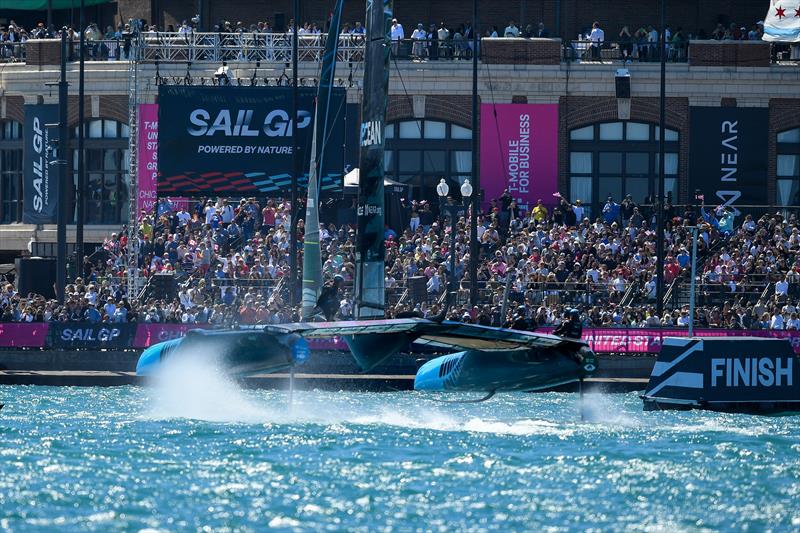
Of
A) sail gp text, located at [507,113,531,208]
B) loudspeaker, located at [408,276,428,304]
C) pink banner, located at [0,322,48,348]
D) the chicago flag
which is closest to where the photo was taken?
pink banner, located at [0,322,48,348]

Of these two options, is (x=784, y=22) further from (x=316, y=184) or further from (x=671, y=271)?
(x=316, y=184)

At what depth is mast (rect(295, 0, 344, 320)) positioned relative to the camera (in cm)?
3030

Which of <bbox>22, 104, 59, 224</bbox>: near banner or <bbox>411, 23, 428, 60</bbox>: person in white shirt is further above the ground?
<bbox>411, 23, 428, 60</bbox>: person in white shirt

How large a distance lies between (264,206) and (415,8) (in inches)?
417

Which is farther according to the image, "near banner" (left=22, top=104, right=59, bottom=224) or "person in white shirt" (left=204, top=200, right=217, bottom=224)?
"near banner" (left=22, top=104, right=59, bottom=224)

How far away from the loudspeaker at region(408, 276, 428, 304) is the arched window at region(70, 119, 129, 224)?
1514cm

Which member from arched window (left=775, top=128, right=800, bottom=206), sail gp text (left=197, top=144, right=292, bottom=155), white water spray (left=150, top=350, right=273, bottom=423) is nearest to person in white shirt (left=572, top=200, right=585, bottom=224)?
arched window (left=775, top=128, right=800, bottom=206)

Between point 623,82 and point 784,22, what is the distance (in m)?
5.93

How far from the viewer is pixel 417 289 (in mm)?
41469

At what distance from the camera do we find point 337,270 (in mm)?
41781

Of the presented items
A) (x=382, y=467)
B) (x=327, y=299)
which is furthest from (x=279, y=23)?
(x=382, y=467)

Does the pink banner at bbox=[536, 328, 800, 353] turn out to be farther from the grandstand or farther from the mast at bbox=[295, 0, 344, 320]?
the mast at bbox=[295, 0, 344, 320]

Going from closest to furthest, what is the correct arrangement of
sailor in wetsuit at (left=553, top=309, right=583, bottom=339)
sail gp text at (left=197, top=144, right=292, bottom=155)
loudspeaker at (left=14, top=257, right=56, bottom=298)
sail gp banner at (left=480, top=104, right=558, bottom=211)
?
sailor in wetsuit at (left=553, top=309, right=583, bottom=339) → loudspeaker at (left=14, top=257, right=56, bottom=298) → sail gp text at (left=197, top=144, right=292, bottom=155) → sail gp banner at (left=480, top=104, right=558, bottom=211)

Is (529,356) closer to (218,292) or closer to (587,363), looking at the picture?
(587,363)
